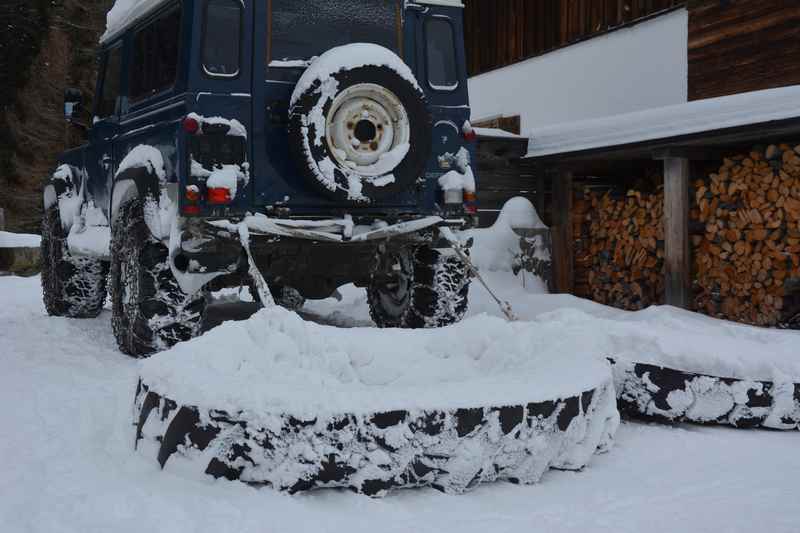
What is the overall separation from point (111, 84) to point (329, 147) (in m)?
2.70

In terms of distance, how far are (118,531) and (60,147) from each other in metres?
23.6

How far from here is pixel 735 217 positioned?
680 centimetres

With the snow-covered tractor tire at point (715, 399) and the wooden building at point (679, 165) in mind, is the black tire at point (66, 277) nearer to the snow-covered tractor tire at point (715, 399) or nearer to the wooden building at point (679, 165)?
the wooden building at point (679, 165)

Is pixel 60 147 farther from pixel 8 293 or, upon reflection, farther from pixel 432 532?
pixel 432 532

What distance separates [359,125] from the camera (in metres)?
4.72

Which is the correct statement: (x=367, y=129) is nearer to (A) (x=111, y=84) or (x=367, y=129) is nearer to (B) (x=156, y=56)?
(B) (x=156, y=56)

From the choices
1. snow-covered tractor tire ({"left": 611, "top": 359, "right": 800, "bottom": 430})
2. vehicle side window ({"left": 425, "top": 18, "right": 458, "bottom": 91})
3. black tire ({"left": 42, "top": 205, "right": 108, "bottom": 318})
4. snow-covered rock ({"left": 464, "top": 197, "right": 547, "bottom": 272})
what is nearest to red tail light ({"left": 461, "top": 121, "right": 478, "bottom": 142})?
vehicle side window ({"left": 425, "top": 18, "right": 458, "bottom": 91})

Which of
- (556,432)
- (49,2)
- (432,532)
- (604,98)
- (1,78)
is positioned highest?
(49,2)

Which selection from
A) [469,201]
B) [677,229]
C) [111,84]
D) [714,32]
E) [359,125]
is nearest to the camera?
[359,125]

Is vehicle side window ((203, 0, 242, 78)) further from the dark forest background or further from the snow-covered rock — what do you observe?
the dark forest background

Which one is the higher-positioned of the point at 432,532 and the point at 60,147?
the point at 60,147

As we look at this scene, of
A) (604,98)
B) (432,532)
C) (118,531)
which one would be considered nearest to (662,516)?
(432,532)

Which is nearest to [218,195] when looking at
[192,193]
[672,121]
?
[192,193]

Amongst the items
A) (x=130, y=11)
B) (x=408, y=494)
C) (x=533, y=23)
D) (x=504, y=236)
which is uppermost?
(x=533, y=23)
